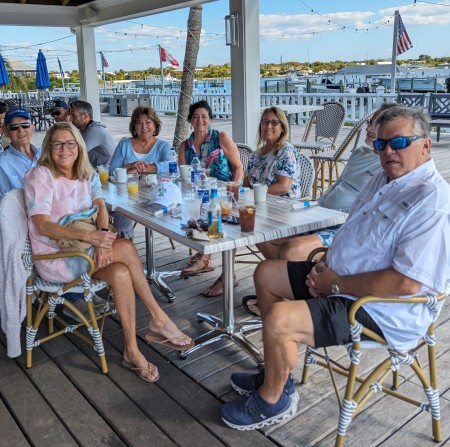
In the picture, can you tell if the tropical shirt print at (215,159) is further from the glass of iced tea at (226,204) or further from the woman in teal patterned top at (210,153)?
the glass of iced tea at (226,204)

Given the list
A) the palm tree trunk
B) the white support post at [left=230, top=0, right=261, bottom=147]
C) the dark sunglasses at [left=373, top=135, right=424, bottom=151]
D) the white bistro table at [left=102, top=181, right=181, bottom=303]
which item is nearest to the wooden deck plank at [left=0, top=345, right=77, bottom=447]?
the white bistro table at [left=102, top=181, right=181, bottom=303]

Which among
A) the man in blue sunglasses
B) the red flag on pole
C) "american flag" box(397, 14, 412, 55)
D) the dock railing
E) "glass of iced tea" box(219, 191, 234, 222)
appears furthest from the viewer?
the red flag on pole

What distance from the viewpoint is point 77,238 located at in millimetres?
2410

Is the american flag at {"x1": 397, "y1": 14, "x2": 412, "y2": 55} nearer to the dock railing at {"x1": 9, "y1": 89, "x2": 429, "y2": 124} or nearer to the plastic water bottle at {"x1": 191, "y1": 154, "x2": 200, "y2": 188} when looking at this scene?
the dock railing at {"x1": 9, "y1": 89, "x2": 429, "y2": 124}

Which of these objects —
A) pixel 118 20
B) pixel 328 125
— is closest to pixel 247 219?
pixel 328 125

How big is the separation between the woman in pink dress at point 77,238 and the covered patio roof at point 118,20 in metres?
2.74

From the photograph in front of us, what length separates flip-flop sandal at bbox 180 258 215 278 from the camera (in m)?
3.61

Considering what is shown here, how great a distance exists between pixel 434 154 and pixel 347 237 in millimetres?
6998

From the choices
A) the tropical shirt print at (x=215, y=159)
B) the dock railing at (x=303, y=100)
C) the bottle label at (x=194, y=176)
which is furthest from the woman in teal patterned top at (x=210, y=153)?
the dock railing at (x=303, y=100)

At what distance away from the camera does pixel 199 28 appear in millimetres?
6336

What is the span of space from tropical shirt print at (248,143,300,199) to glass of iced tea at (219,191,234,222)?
537 millimetres

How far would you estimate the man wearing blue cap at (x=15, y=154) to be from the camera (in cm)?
305

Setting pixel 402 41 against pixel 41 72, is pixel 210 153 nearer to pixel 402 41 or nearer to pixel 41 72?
pixel 41 72

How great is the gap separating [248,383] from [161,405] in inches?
15.1
